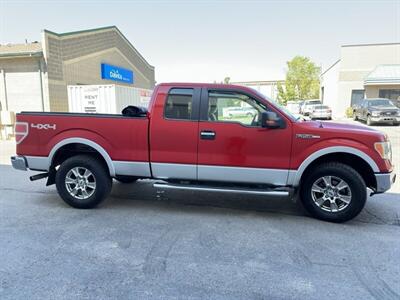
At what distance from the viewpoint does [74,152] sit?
16.8ft

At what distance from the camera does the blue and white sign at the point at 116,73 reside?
21547 mm

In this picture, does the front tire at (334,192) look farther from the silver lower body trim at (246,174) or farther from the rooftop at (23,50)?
the rooftop at (23,50)

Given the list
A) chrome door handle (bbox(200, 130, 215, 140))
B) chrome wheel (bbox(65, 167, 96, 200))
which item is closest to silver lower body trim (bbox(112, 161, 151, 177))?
chrome wheel (bbox(65, 167, 96, 200))

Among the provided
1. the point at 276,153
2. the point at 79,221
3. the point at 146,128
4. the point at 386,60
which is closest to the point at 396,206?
the point at 276,153

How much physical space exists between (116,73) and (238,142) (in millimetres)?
20999

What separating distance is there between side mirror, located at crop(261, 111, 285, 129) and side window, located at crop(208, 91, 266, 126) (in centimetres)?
23

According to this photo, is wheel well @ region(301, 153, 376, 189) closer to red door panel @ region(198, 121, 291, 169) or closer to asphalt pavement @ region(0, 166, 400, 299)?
red door panel @ region(198, 121, 291, 169)

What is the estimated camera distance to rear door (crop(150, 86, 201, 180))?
180 inches

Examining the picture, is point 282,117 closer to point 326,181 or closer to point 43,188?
point 326,181

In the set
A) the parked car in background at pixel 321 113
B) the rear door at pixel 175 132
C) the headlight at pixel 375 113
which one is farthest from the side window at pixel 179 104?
the parked car in background at pixel 321 113

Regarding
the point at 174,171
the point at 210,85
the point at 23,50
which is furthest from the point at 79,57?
the point at 174,171

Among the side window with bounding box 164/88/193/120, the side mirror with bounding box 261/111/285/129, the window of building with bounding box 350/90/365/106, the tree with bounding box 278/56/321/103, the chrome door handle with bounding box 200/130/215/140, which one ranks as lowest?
the chrome door handle with bounding box 200/130/215/140

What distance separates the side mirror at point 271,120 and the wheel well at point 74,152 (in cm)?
260

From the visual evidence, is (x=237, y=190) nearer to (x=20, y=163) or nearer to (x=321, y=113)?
(x=20, y=163)
